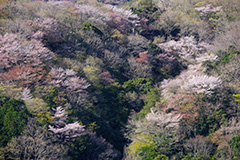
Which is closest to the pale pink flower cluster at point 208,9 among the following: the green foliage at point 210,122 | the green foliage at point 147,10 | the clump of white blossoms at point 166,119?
the green foliage at point 147,10

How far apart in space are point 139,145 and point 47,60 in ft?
42.9

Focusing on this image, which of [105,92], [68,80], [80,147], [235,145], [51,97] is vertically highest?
[235,145]

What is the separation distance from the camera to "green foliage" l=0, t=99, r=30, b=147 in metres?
17.0

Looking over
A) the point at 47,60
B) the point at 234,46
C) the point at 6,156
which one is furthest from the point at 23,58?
the point at 234,46


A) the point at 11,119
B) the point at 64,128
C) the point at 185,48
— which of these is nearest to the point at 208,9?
the point at 185,48

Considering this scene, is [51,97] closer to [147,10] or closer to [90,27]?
[90,27]

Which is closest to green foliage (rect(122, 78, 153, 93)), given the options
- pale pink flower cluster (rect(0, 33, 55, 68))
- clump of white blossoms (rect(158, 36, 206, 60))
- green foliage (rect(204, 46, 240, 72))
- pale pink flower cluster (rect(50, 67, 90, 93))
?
pale pink flower cluster (rect(50, 67, 90, 93))

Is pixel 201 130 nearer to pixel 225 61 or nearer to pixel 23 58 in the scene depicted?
pixel 225 61

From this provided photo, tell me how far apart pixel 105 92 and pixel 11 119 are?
1283 centimetres

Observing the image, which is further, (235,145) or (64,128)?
(64,128)

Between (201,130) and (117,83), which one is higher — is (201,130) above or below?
above

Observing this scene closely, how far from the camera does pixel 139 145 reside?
70.7 feet

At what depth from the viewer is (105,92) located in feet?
96.6

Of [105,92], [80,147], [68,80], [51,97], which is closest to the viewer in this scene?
[80,147]
